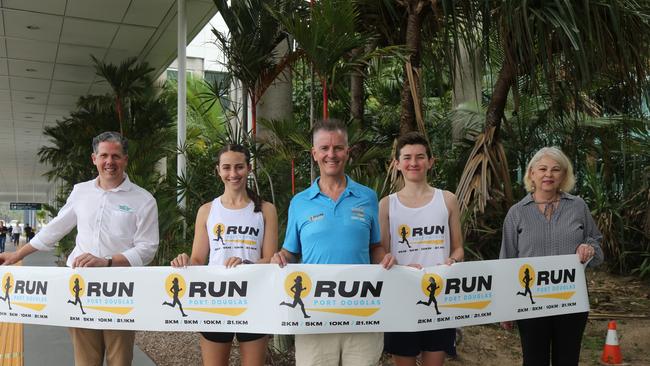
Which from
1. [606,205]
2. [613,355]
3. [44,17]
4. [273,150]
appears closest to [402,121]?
[273,150]

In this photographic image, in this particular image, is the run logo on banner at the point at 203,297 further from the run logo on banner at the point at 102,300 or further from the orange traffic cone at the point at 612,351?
the orange traffic cone at the point at 612,351

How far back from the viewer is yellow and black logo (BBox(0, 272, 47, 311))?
9.27 ft

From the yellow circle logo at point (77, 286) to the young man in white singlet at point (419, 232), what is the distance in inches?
59.9

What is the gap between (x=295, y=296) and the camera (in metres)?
2.49

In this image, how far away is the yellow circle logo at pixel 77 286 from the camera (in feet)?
9.05

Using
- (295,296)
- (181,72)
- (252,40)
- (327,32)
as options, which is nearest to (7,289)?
(295,296)

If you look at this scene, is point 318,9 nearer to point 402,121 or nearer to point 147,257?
point 402,121

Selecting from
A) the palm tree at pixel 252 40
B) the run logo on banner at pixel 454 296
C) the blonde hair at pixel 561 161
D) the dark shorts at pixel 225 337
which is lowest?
the dark shorts at pixel 225 337

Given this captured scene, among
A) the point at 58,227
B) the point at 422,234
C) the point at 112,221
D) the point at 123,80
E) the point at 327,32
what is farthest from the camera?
the point at 123,80

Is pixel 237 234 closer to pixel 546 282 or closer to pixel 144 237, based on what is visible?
pixel 144 237

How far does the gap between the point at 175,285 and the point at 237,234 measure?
1.34 ft

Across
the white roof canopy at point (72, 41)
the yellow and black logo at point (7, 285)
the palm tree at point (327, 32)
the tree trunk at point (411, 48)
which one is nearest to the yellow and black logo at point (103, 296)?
the yellow and black logo at point (7, 285)

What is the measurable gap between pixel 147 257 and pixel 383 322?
1.22m

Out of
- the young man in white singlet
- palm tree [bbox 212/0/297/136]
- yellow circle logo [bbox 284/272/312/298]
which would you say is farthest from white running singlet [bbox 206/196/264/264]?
palm tree [bbox 212/0/297/136]
